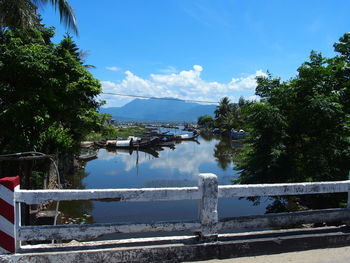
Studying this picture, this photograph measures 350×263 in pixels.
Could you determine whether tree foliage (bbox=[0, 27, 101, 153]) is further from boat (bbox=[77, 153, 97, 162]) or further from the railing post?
boat (bbox=[77, 153, 97, 162])

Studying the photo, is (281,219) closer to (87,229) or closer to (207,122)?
(87,229)

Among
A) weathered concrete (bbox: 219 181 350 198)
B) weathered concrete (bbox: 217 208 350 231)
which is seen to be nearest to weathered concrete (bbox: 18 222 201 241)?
weathered concrete (bbox: 217 208 350 231)

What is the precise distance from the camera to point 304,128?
33.5ft

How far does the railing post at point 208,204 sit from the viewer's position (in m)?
4.22

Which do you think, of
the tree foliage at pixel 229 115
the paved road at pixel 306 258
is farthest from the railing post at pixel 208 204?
the tree foliage at pixel 229 115

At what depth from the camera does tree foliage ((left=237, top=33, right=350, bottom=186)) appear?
30.6ft

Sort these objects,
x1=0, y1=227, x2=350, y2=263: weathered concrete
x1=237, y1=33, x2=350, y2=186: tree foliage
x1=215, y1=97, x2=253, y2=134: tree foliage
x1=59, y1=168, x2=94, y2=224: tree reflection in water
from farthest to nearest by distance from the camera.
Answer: x1=215, y1=97, x2=253, y2=134: tree foliage < x1=59, y1=168, x2=94, y2=224: tree reflection in water < x1=237, y1=33, x2=350, y2=186: tree foliage < x1=0, y1=227, x2=350, y2=263: weathered concrete

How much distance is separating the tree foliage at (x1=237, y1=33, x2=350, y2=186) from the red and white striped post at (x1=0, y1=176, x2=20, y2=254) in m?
7.93

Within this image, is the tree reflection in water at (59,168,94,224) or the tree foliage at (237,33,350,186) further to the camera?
the tree reflection in water at (59,168,94,224)

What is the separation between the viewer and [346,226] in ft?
16.4

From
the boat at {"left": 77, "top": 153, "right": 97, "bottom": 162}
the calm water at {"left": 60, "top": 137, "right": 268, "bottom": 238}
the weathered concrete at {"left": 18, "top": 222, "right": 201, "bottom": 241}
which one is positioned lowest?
the calm water at {"left": 60, "top": 137, "right": 268, "bottom": 238}

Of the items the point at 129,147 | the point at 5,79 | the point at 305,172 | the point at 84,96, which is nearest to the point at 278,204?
the point at 305,172

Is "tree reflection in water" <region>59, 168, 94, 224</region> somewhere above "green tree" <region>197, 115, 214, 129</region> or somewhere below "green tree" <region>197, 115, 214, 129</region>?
below

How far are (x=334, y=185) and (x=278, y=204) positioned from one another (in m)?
6.38
